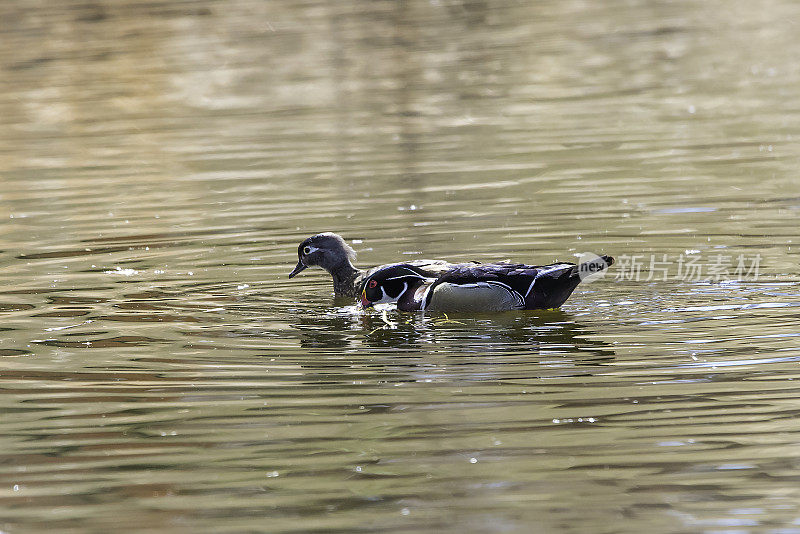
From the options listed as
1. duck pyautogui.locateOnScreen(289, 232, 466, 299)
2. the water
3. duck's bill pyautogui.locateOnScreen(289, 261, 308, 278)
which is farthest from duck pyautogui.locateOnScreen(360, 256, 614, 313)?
duck's bill pyautogui.locateOnScreen(289, 261, 308, 278)

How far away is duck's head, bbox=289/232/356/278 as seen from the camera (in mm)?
11312

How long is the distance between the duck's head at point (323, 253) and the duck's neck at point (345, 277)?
0.01 meters

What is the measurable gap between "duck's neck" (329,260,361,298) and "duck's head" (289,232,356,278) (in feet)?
0.04

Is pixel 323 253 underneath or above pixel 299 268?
above

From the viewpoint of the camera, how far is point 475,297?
32.6ft

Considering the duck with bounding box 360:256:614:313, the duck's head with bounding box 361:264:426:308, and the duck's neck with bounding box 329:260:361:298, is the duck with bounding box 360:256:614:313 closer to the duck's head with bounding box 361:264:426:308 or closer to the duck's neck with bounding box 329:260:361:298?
the duck's head with bounding box 361:264:426:308

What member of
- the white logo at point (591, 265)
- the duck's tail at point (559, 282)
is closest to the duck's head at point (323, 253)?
the duck's tail at point (559, 282)

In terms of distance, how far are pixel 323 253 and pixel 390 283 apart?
3.69ft

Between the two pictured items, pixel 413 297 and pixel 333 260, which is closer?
pixel 413 297

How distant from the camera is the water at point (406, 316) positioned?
6.43m

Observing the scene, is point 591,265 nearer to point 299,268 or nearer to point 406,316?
point 406,316

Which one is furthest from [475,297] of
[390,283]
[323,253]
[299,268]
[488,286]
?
[299,268]

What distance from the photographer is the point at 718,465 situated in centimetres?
650

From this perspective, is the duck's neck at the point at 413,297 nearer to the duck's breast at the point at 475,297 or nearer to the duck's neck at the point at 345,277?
the duck's breast at the point at 475,297
